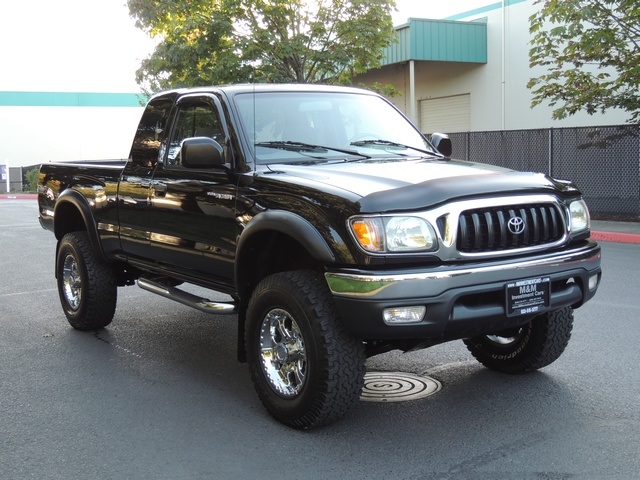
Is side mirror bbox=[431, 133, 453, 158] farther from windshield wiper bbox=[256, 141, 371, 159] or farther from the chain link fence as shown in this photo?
the chain link fence

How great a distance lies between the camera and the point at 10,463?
410 centimetres

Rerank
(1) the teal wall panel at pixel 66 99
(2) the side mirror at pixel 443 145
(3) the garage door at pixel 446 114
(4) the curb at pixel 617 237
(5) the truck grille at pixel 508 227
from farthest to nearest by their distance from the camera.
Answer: (1) the teal wall panel at pixel 66 99, (3) the garage door at pixel 446 114, (4) the curb at pixel 617 237, (2) the side mirror at pixel 443 145, (5) the truck grille at pixel 508 227

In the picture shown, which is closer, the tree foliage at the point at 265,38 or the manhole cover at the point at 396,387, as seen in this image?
the manhole cover at the point at 396,387

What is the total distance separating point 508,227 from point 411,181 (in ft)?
1.89

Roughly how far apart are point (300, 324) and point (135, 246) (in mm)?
2312

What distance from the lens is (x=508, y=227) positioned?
4.35m

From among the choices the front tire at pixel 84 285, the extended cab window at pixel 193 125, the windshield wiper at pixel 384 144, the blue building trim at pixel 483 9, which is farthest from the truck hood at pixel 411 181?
the blue building trim at pixel 483 9

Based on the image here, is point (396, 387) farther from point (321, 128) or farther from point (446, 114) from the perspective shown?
point (446, 114)

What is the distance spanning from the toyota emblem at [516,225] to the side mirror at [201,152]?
5.98 ft

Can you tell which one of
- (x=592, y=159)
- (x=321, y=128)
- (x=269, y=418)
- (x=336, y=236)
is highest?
(x=321, y=128)

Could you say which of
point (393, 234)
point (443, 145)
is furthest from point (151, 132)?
point (393, 234)

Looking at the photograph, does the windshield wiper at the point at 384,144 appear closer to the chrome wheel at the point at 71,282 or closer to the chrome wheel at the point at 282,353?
the chrome wheel at the point at 282,353

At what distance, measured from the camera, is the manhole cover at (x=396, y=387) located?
16.6 feet

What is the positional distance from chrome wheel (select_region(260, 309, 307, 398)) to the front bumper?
0.49 metres
